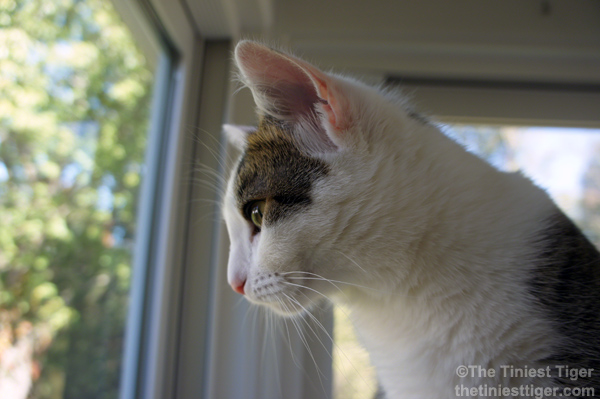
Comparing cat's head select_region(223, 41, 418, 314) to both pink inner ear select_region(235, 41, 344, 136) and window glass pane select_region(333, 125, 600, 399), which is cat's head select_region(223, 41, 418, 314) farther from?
window glass pane select_region(333, 125, 600, 399)

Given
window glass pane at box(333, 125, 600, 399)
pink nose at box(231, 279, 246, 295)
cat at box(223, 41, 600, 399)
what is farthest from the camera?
window glass pane at box(333, 125, 600, 399)

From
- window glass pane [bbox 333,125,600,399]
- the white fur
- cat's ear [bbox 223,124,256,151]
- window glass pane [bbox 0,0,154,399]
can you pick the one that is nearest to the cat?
the white fur

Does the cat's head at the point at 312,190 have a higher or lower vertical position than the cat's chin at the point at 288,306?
higher

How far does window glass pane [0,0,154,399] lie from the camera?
52cm

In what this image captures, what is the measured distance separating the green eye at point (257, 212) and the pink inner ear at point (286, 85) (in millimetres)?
154

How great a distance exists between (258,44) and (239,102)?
49 centimetres

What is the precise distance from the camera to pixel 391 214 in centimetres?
54

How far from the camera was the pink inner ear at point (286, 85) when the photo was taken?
505mm

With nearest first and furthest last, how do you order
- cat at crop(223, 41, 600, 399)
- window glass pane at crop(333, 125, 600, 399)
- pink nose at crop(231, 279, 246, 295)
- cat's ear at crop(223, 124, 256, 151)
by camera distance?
cat at crop(223, 41, 600, 399)
pink nose at crop(231, 279, 246, 295)
cat's ear at crop(223, 124, 256, 151)
window glass pane at crop(333, 125, 600, 399)

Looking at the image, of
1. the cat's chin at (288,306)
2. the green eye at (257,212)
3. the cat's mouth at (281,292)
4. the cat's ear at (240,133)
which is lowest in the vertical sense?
the cat's chin at (288,306)

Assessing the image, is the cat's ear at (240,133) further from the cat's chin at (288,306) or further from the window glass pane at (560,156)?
the window glass pane at (560,156)

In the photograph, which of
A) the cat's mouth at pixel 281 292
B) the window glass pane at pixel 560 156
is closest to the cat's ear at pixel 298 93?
the cat's mouth at pixel 281 292

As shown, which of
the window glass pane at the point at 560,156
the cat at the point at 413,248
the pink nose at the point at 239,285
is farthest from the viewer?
the window glass pane at the point at 560,156

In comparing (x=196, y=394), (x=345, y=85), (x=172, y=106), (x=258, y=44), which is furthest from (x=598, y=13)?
(x=196, y=394)
